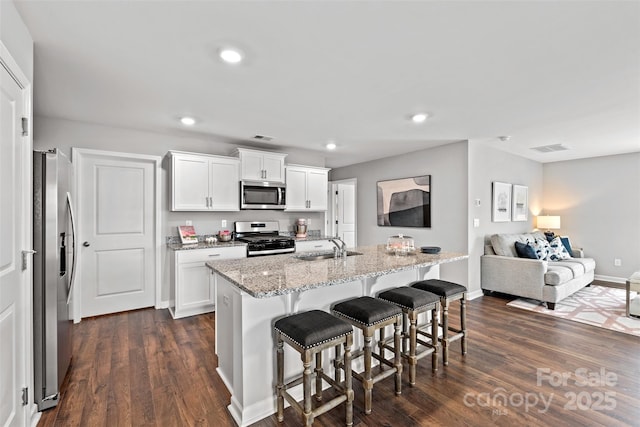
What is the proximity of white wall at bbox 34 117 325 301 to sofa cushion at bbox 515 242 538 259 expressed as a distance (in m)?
3.71

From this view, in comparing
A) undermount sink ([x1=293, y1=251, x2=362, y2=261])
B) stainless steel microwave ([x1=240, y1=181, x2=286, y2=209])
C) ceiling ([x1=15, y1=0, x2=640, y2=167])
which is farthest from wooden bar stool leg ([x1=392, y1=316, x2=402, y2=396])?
stainless steel microwave ([x1=240, y1=181, x2=286, y2=209])

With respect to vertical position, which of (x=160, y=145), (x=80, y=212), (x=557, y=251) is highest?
(x=160, y=145)

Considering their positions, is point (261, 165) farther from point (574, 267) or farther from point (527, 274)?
point (574, 267)

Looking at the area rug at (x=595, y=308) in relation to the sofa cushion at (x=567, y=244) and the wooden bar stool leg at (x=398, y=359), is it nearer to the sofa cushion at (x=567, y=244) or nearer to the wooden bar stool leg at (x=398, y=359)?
the sofa cushion at (x=567, y=244)

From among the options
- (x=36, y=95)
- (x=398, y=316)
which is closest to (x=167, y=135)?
(x=36, y=95)

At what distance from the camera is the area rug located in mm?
3373

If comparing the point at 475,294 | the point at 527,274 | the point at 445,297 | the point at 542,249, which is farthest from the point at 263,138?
the point at 542,249

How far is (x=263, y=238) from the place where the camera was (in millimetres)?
4328

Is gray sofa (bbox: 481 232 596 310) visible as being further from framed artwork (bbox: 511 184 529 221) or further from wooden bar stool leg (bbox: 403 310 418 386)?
wooden bar stool leg (bbox: 403 310 418 386)

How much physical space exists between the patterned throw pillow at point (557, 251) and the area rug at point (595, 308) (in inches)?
22.7

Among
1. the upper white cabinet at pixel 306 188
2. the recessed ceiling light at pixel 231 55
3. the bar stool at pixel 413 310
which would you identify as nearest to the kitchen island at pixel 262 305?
the bar stool at pixel 413 310

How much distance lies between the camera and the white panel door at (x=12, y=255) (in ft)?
4.65

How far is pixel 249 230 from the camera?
4.56 m

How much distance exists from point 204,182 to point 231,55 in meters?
2.32
